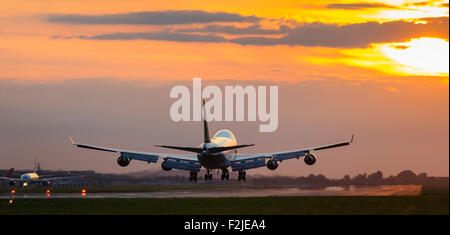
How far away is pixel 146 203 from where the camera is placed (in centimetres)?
8400

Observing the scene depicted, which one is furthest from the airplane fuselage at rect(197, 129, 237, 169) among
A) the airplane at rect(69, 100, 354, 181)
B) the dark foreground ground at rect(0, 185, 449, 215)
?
the dark foreground ground at rect(0, 185, 449, 215)

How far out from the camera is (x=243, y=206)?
7806 cm

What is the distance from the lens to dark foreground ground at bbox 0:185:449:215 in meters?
71.8

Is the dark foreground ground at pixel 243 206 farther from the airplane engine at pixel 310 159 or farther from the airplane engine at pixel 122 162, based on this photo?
the airplane engine at pixel 122 162

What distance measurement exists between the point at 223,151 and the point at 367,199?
89.0 feet

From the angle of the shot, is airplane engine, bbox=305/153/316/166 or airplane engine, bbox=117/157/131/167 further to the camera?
airplane engine, bbox=117/157/131/167

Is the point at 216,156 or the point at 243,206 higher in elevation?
the point at 216,156

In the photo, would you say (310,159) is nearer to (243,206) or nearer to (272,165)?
(272,165)

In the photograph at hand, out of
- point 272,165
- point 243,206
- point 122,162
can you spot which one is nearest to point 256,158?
point 272,165

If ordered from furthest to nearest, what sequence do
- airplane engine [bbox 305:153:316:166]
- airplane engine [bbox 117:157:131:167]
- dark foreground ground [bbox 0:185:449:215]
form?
airplane engine [bbox 117:157:131:167], airplane engine [bbox 305:153:316:166], dark foreground ground [bbox 0:185:449:215]

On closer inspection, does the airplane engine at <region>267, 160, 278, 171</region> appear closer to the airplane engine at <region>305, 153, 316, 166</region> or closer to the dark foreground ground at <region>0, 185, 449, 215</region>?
the airplane engine at <region>305, 153, 316, 166</region>
